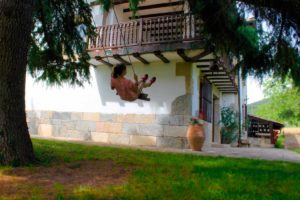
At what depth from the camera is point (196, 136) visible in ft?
26.4

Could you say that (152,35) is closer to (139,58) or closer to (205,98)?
(139,58)

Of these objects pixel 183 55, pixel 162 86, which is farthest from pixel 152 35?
pixel 162 86

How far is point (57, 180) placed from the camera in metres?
3.60

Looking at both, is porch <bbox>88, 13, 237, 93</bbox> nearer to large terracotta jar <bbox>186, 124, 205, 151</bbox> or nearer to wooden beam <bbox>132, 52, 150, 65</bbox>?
wooden beam <bbox>132, 52, 150, 65</bbox>

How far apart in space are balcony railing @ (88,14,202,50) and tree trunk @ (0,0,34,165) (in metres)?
3.84

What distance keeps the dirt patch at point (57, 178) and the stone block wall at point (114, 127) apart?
456 cm

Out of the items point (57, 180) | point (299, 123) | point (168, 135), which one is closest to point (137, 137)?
point (168, 135)

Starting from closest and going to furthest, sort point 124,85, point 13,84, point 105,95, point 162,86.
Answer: point 13,84, point 124,85, point 162,86, point 105,95

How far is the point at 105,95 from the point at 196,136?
359 cm

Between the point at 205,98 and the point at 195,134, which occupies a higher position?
the point at 205,98

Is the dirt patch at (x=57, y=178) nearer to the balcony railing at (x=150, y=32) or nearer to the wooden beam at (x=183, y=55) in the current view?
the wooden beam at (x=183, y=55)

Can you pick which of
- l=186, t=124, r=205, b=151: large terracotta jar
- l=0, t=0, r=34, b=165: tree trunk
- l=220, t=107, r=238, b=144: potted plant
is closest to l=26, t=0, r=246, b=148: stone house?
l=186, t=124, r=205, b=151: large terracotta jar

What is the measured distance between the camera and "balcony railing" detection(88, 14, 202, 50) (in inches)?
327

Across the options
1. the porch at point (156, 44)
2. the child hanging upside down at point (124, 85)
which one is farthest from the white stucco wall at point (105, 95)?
the child hanging upside down at point (124, 85)
